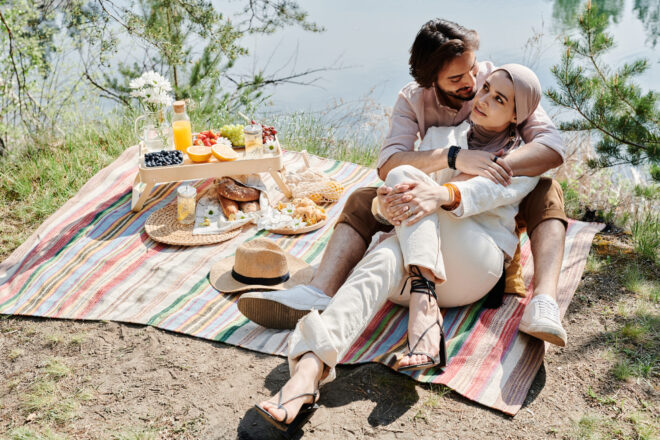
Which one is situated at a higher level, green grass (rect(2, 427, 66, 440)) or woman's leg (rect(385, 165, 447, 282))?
woman's leg (rect(385, 165, 447, 282))

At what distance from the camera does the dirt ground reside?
2.15m

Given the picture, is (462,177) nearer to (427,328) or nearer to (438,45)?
(438,45)

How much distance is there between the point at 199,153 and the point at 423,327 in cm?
209

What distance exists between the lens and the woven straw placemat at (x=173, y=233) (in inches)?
139

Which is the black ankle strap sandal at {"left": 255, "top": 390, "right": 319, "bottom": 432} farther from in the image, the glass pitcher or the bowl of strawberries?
the glass pitcher

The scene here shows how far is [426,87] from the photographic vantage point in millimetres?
2938

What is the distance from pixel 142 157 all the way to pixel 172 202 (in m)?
0.38

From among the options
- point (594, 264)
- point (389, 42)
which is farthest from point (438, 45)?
point (389, 42)

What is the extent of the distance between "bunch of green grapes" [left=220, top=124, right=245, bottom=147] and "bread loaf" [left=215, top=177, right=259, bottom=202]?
26 centimetres

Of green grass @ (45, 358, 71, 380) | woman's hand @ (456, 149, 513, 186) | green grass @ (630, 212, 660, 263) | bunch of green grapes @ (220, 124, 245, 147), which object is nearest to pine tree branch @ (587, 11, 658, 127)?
green grass @ (630, 212, 660, 263)

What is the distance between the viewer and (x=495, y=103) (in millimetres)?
2701

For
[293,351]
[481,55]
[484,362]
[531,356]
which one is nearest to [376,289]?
[293,351]

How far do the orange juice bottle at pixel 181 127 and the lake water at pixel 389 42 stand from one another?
3.59 m

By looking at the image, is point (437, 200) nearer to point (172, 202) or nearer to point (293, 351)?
point (293, 351)
